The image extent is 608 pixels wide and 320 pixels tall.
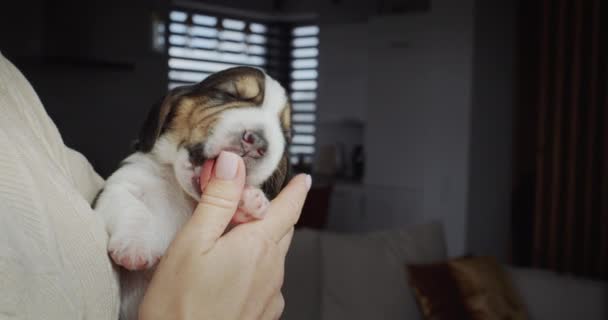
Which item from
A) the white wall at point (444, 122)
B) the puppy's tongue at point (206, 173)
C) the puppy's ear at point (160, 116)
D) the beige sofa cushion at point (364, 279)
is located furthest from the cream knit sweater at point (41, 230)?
the white wall at point (444, 122)

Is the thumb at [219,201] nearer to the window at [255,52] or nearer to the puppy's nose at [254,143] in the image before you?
the puppy's nose at [254,143]

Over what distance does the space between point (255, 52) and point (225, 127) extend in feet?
19.5

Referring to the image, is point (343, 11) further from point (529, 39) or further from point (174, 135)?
point (174, 135)

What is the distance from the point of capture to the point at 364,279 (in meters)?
2.87

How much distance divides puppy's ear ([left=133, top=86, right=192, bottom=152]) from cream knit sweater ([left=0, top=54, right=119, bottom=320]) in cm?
31

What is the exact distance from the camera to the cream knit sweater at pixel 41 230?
17.9 inches

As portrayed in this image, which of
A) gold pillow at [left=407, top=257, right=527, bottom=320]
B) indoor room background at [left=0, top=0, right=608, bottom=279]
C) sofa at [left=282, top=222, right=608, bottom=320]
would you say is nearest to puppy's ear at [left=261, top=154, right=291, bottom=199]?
sofa at [left=282, top=222, right=608, bottom=320]

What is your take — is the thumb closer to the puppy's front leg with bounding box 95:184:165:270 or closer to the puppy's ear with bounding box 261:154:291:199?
the puppy's front leg with bounding box 95:184:165:270

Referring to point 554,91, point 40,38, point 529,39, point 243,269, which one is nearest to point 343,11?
point 529,39

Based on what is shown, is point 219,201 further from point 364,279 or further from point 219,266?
point 364,279

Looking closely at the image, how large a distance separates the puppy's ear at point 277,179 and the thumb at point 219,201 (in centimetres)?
31

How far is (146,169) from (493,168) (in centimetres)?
458

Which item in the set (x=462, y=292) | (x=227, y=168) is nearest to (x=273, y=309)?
(x=227, y=168)

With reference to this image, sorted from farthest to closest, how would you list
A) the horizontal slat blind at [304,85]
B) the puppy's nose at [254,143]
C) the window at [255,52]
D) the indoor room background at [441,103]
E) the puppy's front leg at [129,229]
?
the horizontal slat blind at [304,85]
the window at [255,52]
the indoor room background at [441,103]
the puppy's nose at [254,143]
the puppy's front leg at [129,229]
